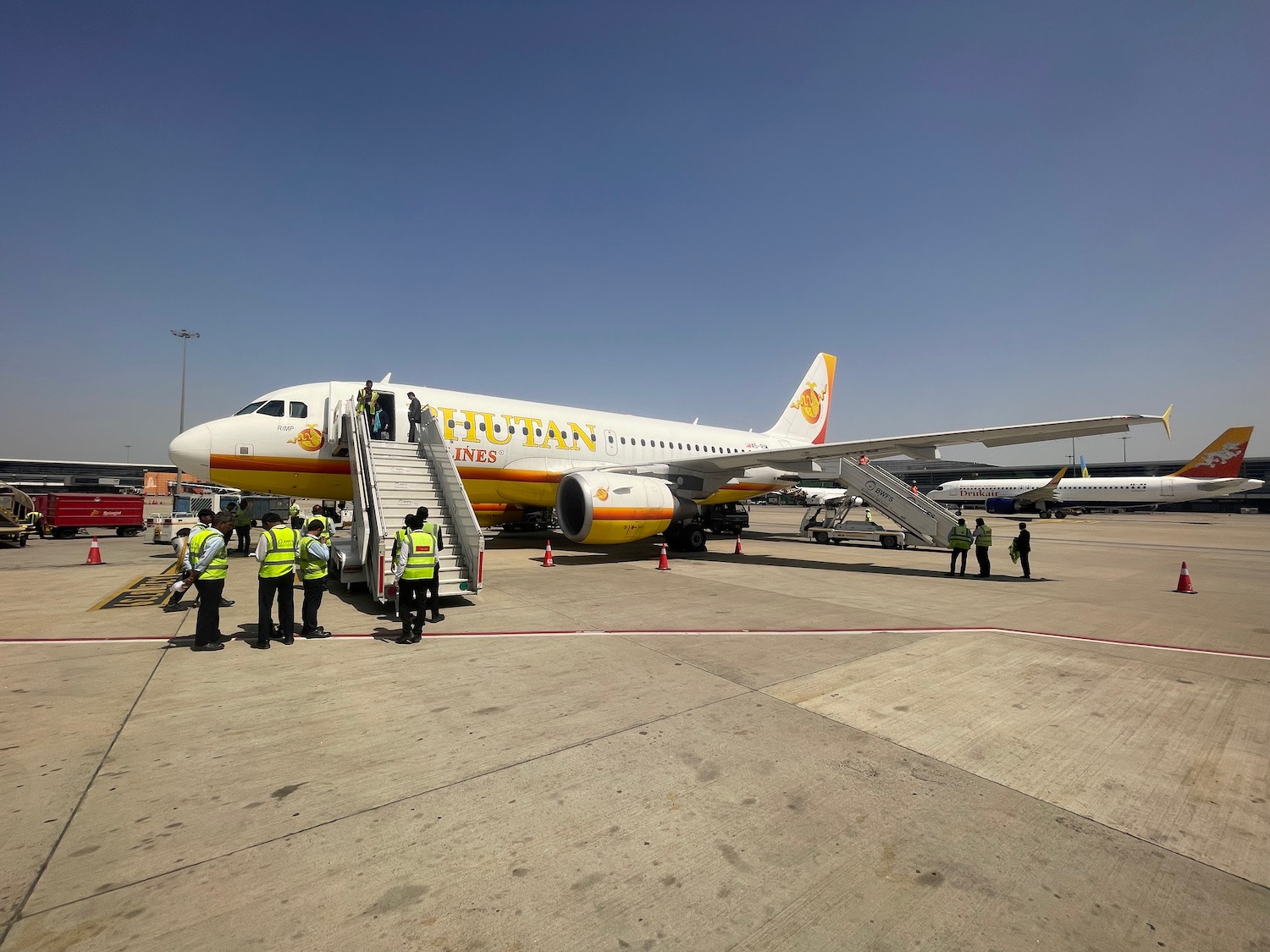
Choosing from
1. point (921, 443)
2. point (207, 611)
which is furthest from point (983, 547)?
point (207, 611)

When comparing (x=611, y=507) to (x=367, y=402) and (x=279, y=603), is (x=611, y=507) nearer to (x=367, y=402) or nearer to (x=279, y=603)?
(x=367, y=402)

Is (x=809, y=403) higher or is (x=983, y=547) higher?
(x=809, y=403)

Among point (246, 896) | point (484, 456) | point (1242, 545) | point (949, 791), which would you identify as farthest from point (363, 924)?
point (1242, 545)

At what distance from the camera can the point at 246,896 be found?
8.43 ft

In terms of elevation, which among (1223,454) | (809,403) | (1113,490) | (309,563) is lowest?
(309,563)

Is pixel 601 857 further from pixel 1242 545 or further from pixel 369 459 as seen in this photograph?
pixel 1242 545

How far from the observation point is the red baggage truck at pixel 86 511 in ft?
74.3

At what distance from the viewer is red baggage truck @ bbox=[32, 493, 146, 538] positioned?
2266cm

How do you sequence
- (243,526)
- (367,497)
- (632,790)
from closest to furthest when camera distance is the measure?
(632,790) < (367,497) < (243,526)

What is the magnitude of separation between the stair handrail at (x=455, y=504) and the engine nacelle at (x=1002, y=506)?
5691cm

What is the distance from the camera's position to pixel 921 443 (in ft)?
43.9

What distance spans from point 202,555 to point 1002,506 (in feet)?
204

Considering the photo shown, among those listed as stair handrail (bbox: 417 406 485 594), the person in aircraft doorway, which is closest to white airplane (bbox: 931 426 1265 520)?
the person in aircraft doorway

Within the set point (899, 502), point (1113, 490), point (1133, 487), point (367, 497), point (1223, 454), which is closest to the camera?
point (367, 497)
